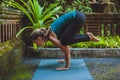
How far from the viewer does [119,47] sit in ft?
25.3

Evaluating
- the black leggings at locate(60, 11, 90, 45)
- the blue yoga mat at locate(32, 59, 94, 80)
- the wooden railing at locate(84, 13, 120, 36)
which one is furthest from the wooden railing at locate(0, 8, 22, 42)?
the wooden railing at locate(84, 13, 120, 36)

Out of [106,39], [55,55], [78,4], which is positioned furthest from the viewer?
[78,4]


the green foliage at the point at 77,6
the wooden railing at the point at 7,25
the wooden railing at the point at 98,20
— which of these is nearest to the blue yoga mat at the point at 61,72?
the wooden railing at the point at 7,25

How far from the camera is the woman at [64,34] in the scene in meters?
5.73

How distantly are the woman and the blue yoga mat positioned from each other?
23 cm

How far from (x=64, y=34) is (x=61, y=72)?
71 cm

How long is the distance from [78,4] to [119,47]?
4525 mm

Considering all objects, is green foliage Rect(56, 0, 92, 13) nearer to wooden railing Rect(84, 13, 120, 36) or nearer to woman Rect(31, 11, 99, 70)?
wooden railing Rect(84, 13, 120, 36)

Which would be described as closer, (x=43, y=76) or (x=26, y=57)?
(x=43, y=76)

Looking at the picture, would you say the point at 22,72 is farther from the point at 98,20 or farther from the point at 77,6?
the point at 77,6

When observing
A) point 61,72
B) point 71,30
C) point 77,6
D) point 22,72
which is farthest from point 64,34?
point 77,6

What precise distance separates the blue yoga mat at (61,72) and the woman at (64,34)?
0.23m

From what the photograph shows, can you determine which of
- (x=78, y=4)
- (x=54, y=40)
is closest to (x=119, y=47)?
(x=54, y=40)

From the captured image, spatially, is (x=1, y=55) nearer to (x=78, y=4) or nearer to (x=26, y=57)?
(x=26, y=57)
